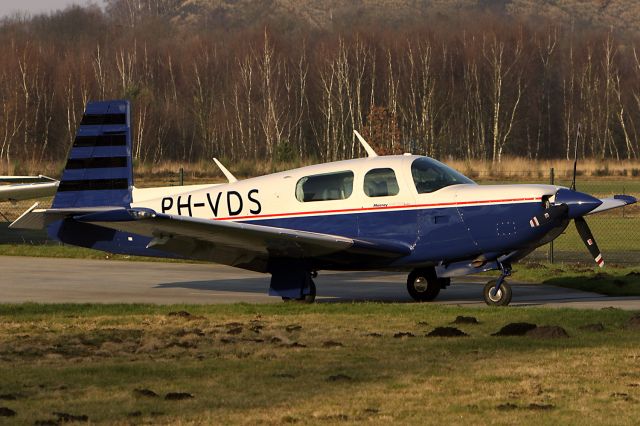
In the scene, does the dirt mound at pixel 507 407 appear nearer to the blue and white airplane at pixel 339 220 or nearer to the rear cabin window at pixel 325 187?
the blue and white airplane at pixel 339 220

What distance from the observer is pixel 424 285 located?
17344 mm

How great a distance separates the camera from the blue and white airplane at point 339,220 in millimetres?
15672

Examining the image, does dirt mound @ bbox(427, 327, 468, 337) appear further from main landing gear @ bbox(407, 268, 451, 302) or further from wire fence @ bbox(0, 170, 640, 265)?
wire fence @ bbox(0, 170, 640, 265)

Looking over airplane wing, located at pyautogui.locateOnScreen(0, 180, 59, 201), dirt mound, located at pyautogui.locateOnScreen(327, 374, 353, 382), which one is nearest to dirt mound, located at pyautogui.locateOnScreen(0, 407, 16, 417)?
dirt mound, located at pyautogui.locateOnScreen(327, 374, 353, 382)

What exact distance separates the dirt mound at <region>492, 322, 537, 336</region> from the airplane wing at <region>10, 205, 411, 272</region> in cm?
353

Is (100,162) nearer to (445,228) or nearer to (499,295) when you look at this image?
(445,228)

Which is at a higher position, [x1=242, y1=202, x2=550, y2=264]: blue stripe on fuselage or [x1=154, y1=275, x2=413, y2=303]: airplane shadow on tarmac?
[x1=242, y1=202, x2=550, y2=264]: blue stripe on fuselage

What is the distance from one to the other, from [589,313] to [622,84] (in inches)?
3552

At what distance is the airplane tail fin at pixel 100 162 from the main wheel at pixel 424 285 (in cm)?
424

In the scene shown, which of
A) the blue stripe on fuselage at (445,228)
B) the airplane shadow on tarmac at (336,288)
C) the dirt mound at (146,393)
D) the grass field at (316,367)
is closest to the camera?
the grass field at (316,367)

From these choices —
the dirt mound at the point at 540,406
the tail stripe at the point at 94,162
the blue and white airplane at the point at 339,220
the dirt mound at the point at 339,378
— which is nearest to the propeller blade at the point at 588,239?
the blue and white airplane at the point at 339,220

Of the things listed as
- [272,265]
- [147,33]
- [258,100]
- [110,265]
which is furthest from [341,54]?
[272,265]

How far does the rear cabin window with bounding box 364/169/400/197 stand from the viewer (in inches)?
644

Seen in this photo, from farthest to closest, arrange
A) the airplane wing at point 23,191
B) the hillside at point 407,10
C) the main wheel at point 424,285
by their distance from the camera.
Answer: the hillside at point 407,10
the airplane wing at point 23,191
the main wheel at point 424,285
